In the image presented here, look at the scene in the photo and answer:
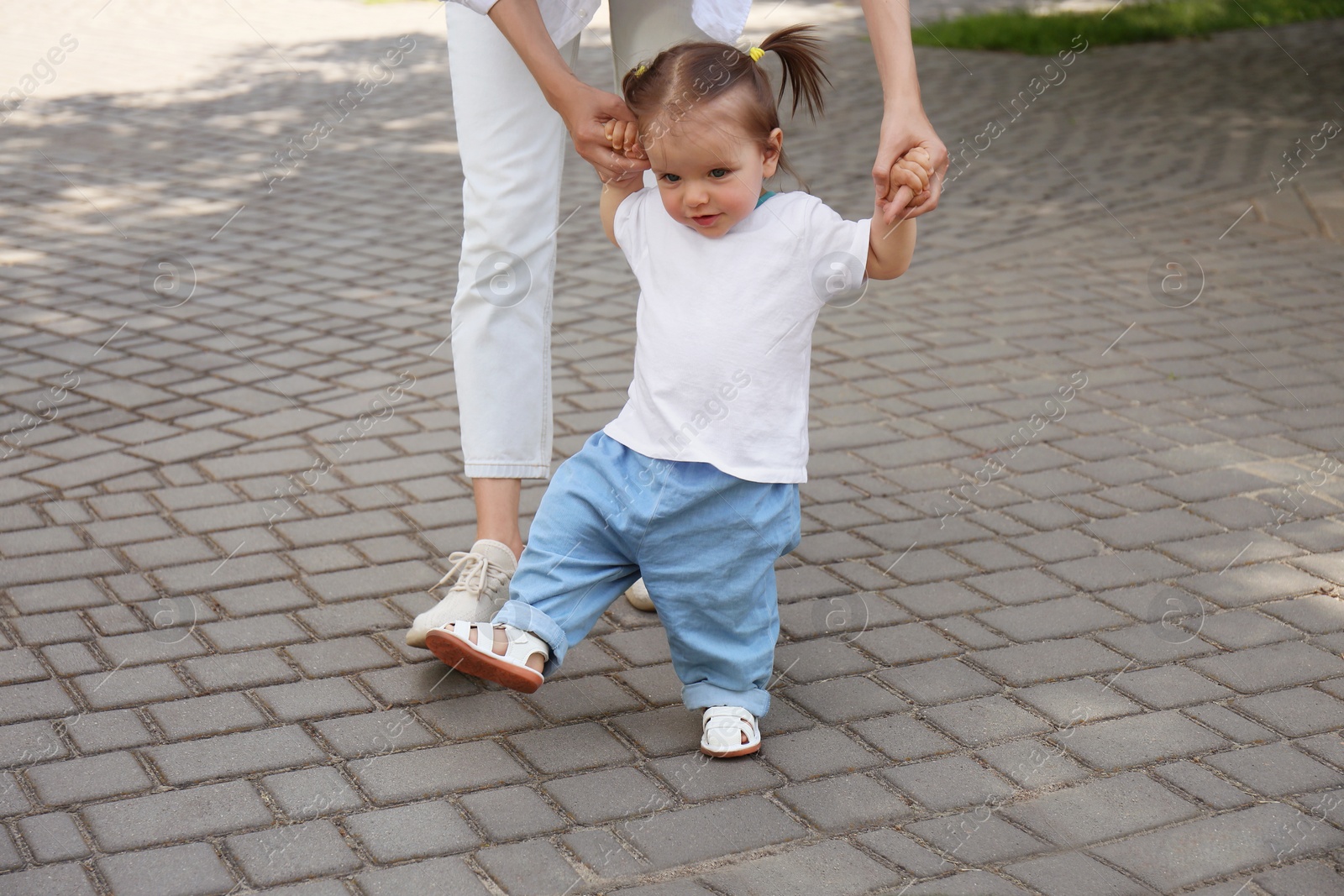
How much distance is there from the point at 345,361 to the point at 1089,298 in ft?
9.83

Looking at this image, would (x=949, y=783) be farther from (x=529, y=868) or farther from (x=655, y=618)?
(x=655, y=618)

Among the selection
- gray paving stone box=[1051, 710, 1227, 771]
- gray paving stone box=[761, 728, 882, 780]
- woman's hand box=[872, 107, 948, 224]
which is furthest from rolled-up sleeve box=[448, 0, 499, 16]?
gray paving stone box=[1051, 710, 1227, 771]

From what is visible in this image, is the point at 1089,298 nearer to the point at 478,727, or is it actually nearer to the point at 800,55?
the point at 800,55

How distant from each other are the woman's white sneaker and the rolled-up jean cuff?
0.64 feet

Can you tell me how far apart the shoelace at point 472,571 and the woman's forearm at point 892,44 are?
51.5 inches

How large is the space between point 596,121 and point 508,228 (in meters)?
0.53

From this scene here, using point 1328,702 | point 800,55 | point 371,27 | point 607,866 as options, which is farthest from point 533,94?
point 371,27

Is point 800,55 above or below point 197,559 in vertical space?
above

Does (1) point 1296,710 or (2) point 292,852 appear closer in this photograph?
(2) point 292,852

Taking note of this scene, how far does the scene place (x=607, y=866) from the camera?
2328 millimetres

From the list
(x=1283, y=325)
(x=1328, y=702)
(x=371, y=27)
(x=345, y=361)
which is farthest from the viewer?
(x=371, y=27)

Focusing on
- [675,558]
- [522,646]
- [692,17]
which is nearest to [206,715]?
[522,646]

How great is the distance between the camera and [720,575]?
2.67m

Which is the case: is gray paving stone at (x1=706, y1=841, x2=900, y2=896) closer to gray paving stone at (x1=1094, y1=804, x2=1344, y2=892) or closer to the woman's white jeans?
gray paving stone at (x1=1094, y1=804, x2=1344, y2=892)
